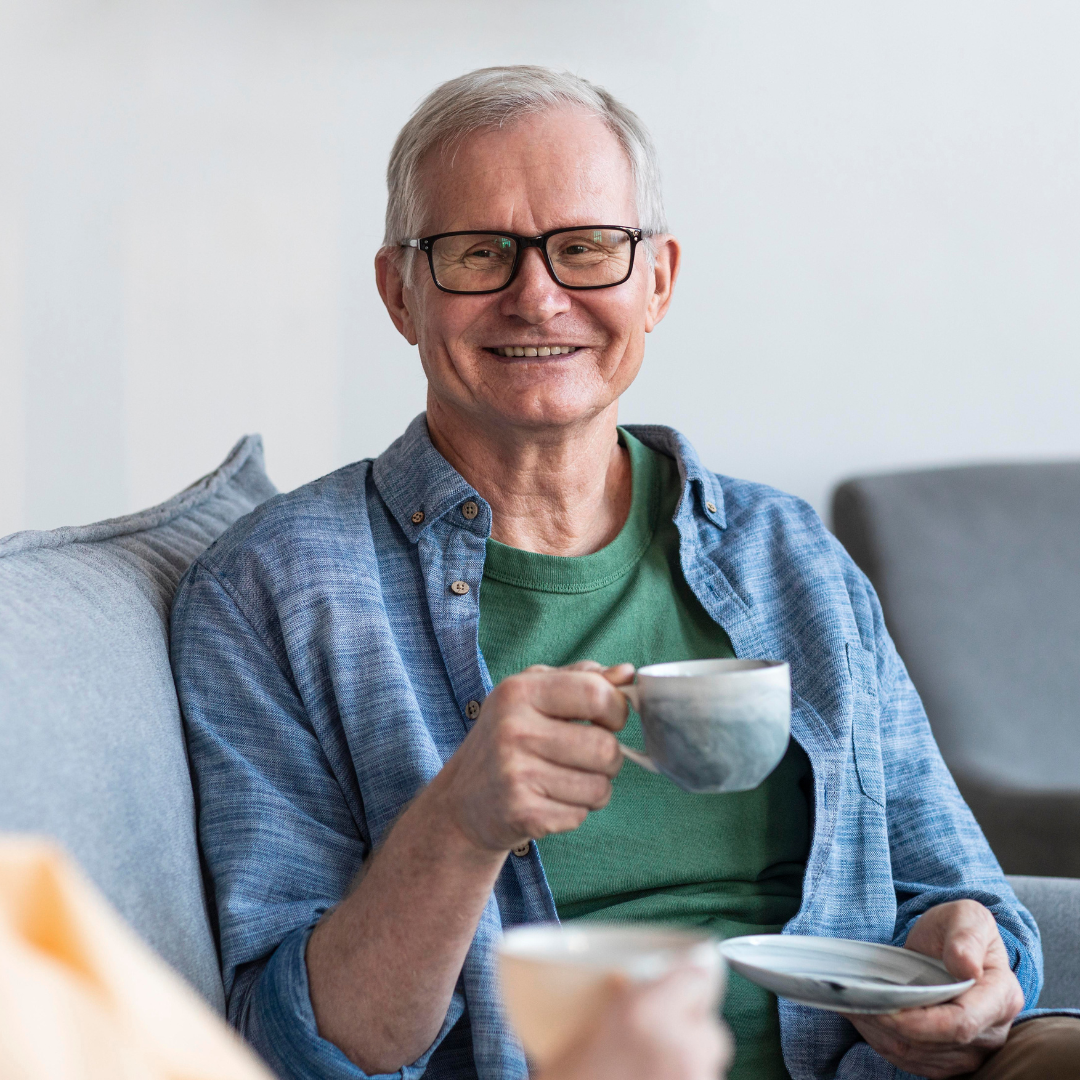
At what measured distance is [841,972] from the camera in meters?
0.96

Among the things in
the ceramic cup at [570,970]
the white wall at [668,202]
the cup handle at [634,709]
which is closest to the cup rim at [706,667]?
the cup handle at [634,709]

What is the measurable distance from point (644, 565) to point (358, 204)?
119cm

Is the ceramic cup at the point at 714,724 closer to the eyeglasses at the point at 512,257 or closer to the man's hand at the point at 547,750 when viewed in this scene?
the man's hand at the point at 547,750

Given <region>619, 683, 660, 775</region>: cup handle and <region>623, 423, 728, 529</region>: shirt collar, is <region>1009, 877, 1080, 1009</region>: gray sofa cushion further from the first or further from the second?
<region>619, 683, 660, 775</region>: cup handle

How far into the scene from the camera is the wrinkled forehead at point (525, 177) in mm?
1208

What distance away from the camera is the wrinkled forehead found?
121 cm

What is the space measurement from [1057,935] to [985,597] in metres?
0.95

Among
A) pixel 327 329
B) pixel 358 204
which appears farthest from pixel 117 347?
pixel 358 204

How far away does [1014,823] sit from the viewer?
6.07 ft

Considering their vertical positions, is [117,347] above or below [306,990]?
above

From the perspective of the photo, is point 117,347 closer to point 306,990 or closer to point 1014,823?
point 306,990

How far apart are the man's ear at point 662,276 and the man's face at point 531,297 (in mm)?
110

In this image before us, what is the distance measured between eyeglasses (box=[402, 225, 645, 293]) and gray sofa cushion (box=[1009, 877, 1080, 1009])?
84 cm

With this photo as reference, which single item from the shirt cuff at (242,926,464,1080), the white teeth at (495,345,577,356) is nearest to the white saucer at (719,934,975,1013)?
the shirt cuff at (242,926,464,1080)
